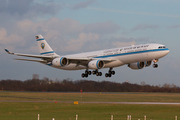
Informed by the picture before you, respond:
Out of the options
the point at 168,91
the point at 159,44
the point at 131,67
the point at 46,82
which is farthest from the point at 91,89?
the point at 159,44

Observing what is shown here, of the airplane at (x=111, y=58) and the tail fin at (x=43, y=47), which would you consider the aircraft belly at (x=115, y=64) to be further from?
the tail fin at (x=43, y=47)

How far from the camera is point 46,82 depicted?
308ft

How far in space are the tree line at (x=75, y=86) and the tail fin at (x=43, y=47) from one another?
69.8ft

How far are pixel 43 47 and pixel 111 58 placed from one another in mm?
22117

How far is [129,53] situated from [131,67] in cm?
997

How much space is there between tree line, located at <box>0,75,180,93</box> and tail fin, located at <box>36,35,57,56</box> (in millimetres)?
21280

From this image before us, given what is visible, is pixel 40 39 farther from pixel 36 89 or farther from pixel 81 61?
pixel 36 89

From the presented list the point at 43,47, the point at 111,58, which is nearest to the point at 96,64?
the point at 111,58

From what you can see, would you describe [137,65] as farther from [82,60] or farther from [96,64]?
[82,60]

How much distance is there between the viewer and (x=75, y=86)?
8744 centimetres

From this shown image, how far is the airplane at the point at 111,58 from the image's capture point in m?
48.6
